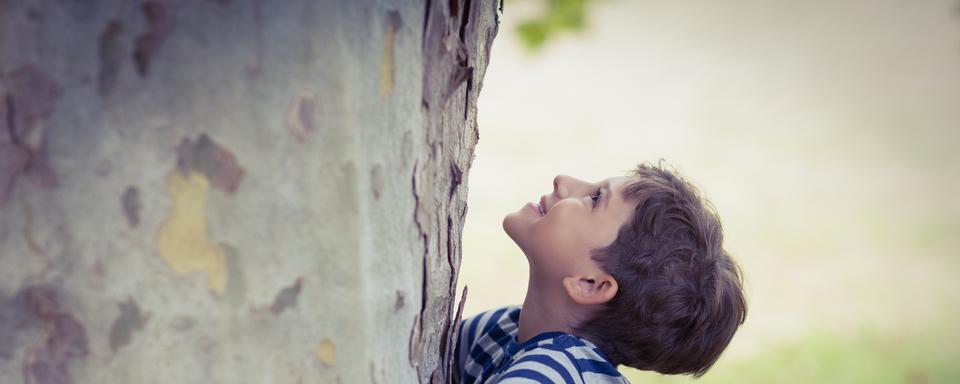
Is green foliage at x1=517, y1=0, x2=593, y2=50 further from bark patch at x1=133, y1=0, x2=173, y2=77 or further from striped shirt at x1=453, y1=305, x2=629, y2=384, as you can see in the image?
bark patch at x1=133, y1=0, x2=173, y2=77

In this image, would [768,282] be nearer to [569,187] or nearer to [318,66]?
[569,187]

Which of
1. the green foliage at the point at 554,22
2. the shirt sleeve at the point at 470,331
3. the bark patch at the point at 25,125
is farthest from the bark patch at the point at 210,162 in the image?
the green foliage at the point at 554,22

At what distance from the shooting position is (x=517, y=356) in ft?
4.60

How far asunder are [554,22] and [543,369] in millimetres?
2654

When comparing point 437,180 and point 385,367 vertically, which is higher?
point 437,180

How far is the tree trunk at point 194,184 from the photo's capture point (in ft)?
2.19

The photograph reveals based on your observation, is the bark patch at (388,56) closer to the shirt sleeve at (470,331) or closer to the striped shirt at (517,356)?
the striped shirt at (517,356)

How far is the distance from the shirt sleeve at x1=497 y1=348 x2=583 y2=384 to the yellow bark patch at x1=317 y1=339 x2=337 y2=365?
51 centimetres

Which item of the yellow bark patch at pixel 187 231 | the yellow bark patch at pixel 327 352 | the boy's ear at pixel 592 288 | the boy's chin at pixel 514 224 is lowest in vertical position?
the boy's ear at pixel 592 288

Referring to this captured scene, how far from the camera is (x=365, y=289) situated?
81 cm

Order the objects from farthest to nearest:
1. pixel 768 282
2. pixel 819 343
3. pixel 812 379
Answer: pixel 768 282
pixel 819 343
pixel 812 379

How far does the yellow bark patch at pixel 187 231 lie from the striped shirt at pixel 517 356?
654 millimetres

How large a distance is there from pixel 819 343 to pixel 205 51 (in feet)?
14.5

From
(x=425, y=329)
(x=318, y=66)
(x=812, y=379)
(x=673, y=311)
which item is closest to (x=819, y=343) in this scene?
(x=812, y=379)
